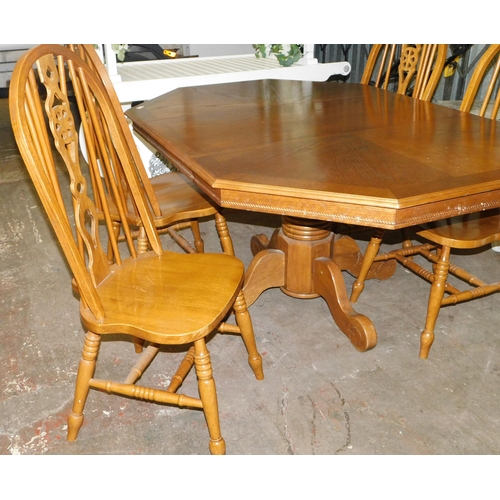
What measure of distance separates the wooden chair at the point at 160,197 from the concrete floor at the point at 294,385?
1.56ft

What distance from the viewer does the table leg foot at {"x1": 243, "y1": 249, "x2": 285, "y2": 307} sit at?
217 cm

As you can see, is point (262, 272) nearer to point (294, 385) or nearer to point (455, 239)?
point (294, 385)

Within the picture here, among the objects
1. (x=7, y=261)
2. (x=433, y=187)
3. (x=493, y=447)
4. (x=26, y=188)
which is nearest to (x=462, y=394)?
(x=493, y=447)

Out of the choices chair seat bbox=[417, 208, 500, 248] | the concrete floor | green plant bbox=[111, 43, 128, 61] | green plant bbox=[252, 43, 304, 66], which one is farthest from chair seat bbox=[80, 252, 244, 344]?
green plant bbox=[252, 43, 304, 66]

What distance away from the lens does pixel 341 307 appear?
2.03 meters

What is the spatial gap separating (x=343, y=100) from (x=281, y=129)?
56 cm

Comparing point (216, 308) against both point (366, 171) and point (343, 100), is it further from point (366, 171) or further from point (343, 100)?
point (343, 100)

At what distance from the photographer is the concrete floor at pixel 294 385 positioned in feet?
5.39

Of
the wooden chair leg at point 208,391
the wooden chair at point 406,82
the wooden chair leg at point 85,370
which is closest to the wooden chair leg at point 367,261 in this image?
the wooden chair at point 406,82

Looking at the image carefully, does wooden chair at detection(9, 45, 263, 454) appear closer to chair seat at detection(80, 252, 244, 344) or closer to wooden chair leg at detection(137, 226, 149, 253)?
chair seat at detection(80, 252, 244, 344)

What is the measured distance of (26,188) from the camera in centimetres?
382

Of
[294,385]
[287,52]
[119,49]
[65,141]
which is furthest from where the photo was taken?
[287,52]

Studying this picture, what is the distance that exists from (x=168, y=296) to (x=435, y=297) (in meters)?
0.97

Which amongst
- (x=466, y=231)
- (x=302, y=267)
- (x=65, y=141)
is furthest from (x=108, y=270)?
(x=466, y=231)
